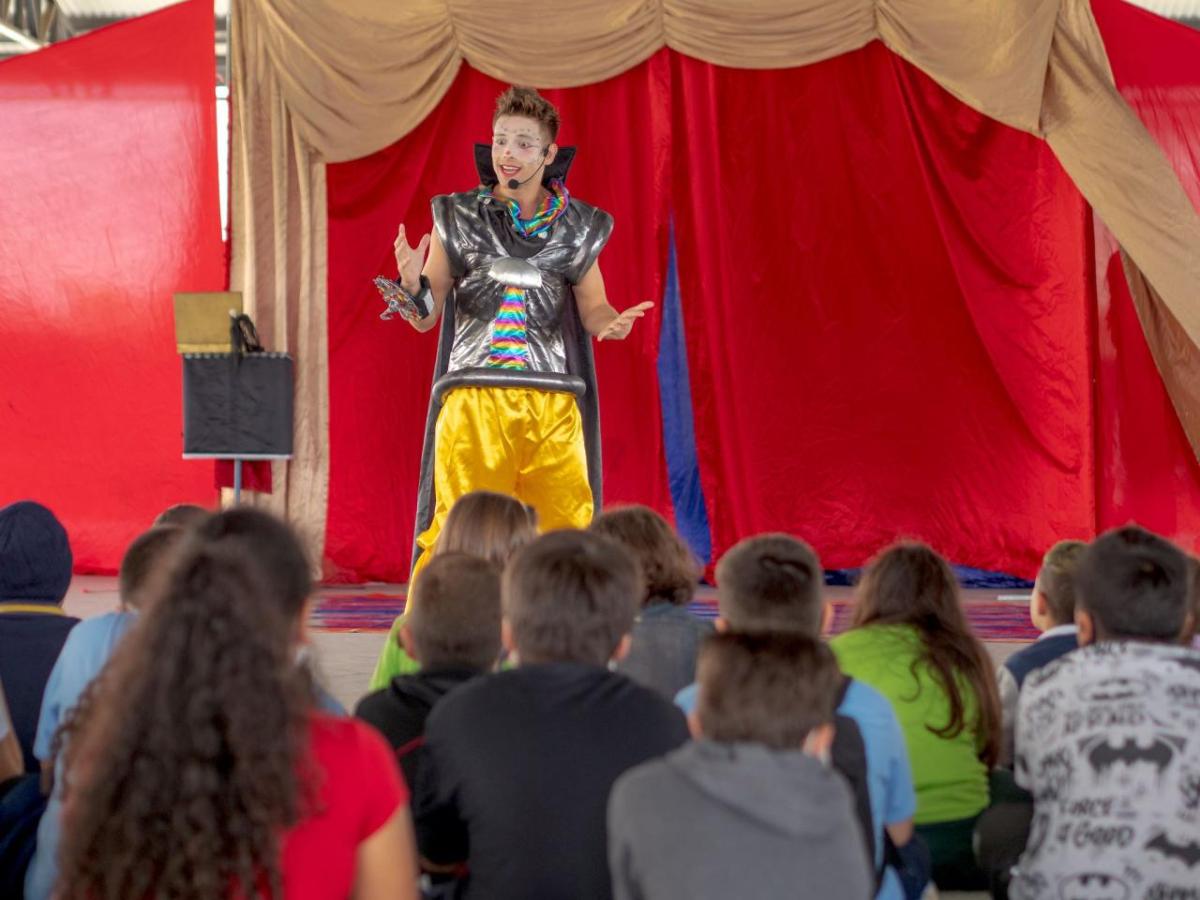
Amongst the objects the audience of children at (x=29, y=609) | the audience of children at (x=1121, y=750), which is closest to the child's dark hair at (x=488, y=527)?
the audience of children at (x=29, y=609)

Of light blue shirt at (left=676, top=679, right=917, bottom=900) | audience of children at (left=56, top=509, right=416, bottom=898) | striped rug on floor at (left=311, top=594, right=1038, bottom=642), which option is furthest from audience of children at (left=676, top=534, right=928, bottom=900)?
striped rug on floor at (left=311, top=594, right=1038, bottom=642)

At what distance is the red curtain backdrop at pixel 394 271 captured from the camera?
588 cm

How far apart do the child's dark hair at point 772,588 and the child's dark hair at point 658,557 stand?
0.30 meters

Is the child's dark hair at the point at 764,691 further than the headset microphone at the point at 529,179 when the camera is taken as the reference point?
No

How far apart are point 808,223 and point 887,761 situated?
448 cm

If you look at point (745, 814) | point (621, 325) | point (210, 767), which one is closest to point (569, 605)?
point (745, 814)

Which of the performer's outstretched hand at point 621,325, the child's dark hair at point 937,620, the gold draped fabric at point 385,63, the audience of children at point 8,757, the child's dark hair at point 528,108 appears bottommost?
the audience of children at point 8,757

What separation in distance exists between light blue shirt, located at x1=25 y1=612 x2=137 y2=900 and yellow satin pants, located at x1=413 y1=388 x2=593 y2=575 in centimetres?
177

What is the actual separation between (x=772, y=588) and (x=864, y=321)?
4.23 metres

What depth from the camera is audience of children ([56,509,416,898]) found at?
109 cm

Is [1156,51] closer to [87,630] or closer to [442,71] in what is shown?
[442,71]

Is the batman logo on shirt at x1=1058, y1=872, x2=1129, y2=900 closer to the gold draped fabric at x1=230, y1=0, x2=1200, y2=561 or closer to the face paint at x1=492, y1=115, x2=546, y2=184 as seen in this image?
the face paint at x1=492, y1=115, x2=546, y2=184

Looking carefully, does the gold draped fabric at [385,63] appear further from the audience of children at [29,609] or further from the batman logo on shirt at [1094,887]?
the batman logo on shirt at [1094,887]

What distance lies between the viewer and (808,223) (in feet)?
19.4
